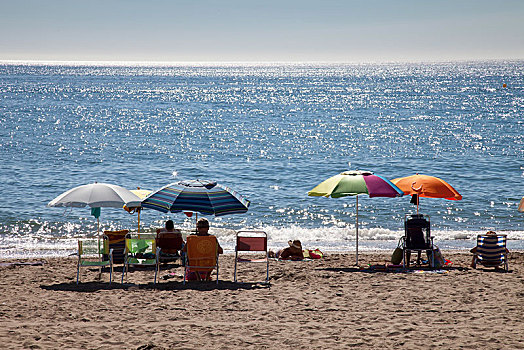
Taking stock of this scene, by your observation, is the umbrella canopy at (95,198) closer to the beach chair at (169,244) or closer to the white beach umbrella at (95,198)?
the white beach umbrella at (95,198)

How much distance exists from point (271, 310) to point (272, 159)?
27.9 meters

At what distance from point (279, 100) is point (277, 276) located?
3325 inches

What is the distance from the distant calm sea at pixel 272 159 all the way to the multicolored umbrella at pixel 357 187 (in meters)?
3.92

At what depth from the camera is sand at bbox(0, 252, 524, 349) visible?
6211mm

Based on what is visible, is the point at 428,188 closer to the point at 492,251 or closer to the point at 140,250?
the point at 492,251

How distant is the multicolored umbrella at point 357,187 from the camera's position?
980 centimetres

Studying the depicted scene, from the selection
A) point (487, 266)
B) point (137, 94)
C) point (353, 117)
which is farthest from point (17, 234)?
point (137, 94)

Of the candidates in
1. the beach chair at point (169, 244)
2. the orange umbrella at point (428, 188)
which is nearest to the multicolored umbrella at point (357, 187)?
the orange umbrella at point (428, 188)

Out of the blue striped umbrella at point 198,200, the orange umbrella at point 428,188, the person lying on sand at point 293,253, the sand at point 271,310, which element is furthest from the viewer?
the person lying on sand at point 293,253

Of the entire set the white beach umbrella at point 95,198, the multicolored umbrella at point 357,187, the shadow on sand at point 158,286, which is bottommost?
the shadow on sand at point 158,286

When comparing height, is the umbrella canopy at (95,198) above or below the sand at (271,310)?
above

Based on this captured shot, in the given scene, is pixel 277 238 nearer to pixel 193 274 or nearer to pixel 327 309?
pixel 193 274

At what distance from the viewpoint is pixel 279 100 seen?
9300 cm

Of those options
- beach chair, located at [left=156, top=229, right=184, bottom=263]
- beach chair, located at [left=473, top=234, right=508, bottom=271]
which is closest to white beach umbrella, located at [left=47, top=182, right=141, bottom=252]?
beach chair, located at [left=156, top=229, right=184, bottom=263]
